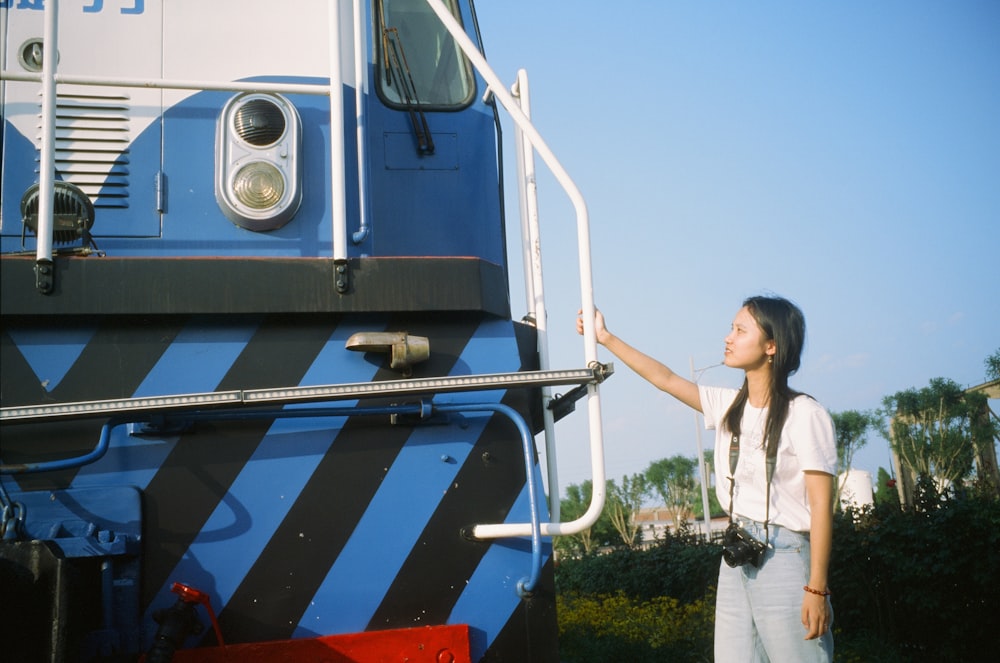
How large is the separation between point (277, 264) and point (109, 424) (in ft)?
2.02

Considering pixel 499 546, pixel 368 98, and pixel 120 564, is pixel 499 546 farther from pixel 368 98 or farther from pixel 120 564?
pixel 368 98

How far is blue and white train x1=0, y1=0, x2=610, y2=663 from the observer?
233 cm

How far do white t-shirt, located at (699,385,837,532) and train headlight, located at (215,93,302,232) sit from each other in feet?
5.46

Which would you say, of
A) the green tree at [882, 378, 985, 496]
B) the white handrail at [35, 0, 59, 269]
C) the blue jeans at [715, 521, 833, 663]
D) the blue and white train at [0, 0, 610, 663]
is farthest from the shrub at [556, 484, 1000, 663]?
the green tree at [882, 378, 985, 496]

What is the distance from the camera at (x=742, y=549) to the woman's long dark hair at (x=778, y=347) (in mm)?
338

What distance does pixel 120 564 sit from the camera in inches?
91.2

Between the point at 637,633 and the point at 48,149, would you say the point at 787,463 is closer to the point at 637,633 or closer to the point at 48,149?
the point at 48,149

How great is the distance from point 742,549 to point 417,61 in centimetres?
215

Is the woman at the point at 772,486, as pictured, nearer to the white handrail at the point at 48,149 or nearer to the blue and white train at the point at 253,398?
the blue and white train at the point at 253,398

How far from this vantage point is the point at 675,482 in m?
41.3

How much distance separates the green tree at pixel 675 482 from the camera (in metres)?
39.9

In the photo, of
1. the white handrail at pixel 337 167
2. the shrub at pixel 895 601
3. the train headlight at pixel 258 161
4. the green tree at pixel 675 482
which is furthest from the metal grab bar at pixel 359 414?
the green tree at pixel 675 482

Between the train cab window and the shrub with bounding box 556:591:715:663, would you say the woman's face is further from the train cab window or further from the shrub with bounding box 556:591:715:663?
the shrub with bounding box 556:591:715:663

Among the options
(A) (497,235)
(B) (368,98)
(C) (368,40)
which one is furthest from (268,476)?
(C) (368,40)
